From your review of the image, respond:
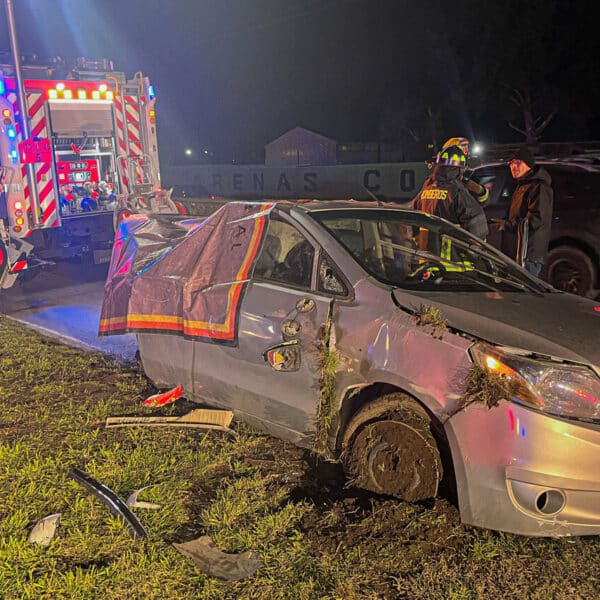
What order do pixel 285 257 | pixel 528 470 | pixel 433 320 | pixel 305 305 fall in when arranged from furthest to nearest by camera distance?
1. pixel 285 257
2. pixel 305 305
3. pixel 433 320
4. pixel 528 470

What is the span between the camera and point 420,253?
4109 mm

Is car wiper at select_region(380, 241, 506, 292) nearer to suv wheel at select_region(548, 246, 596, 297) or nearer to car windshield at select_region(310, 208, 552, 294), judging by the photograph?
car windshield at select_region(310, 208, 552, 294)

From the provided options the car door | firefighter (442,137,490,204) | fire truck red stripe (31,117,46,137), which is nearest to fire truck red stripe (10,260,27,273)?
fire truck red stripe (31,117,46,137)

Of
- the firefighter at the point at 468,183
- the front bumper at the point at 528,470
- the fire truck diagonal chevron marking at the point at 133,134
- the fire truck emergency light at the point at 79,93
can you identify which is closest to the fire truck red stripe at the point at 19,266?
the fire truck emergency light at the point at 79,93

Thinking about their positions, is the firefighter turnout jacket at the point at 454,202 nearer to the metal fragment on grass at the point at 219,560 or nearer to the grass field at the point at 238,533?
the grass field at the point at 238,533

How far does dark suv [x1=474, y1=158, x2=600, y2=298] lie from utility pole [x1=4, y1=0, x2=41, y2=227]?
6073mm


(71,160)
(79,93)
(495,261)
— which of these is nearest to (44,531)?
(495,261)

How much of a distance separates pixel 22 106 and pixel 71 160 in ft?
3.87

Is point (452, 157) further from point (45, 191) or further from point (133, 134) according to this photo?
point (133, 134)

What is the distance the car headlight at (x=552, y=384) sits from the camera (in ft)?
9.32

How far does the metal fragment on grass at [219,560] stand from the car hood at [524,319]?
1.48 meters

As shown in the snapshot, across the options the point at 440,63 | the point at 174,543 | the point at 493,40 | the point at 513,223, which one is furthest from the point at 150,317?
the point at 440,63

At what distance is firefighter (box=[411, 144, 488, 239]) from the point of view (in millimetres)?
5672

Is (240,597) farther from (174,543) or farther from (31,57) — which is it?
(31,57)
